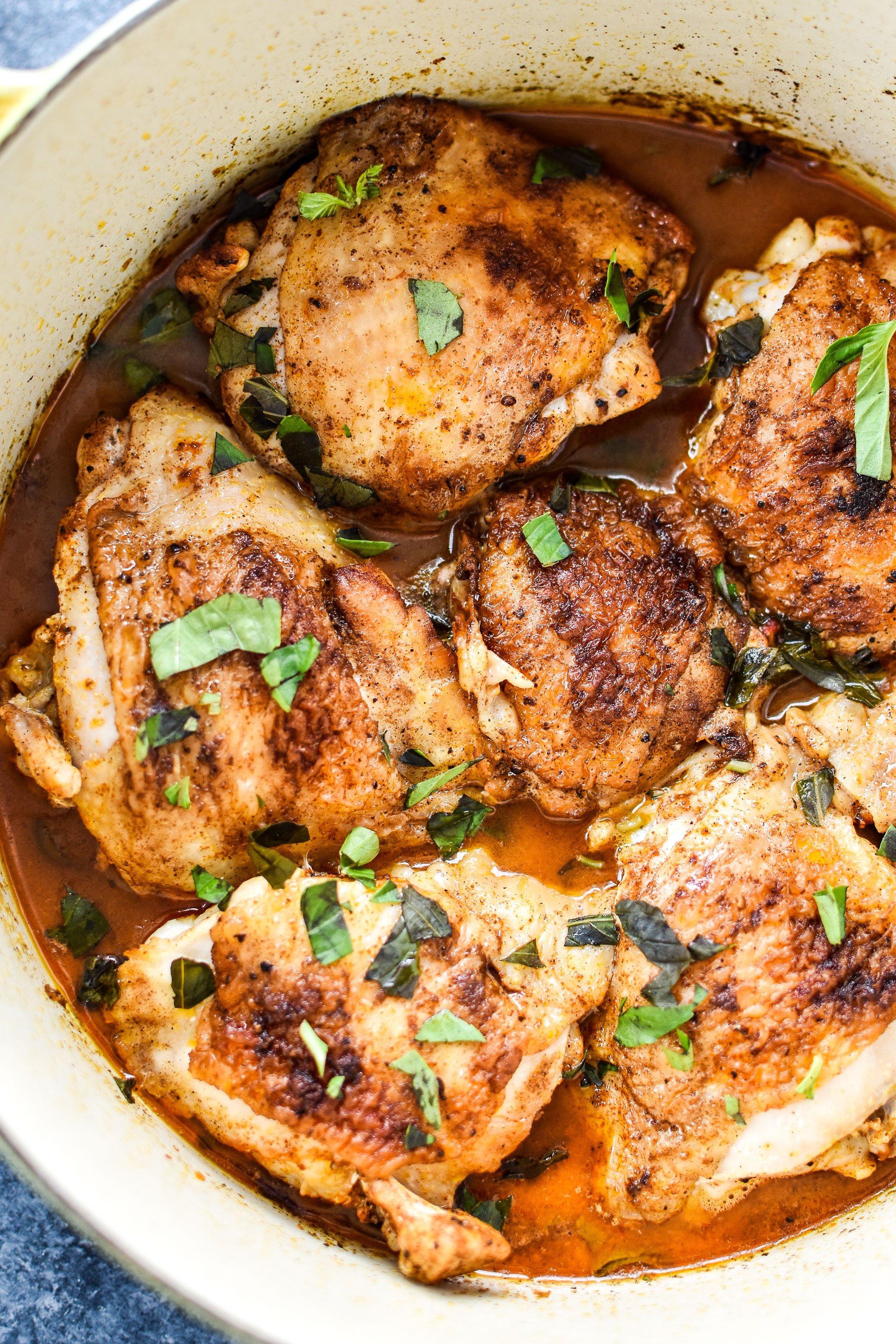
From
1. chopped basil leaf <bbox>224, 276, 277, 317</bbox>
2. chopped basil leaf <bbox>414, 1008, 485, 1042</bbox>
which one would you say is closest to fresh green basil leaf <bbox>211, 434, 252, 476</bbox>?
chopped basil leaf <bbox>224, 276, 277, 317</bbox>

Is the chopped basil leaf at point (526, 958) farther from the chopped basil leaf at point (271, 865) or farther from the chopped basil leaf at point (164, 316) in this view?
the chopped basil leaf at point (164, 316)

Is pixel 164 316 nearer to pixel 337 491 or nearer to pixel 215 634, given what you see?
pixel 337 491

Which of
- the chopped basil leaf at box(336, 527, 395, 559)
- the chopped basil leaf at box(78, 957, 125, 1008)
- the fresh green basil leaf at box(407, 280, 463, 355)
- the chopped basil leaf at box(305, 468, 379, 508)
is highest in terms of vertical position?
the fresh green basil leaf at box(407, 280, 463, 355)

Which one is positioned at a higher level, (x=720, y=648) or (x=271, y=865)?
(x=720, y=648)

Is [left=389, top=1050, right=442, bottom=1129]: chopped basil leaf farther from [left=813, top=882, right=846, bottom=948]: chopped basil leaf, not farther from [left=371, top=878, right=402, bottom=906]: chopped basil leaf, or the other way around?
[left=813, top=882, right=846, bottom=948]: chopped basil leaf

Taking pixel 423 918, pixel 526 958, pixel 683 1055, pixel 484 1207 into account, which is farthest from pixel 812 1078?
pixel 423 918

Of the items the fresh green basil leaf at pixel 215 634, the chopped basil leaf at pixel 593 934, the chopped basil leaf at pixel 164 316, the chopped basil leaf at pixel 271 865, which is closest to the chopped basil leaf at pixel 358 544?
the fresh green basil leaf at pixel 215 634
